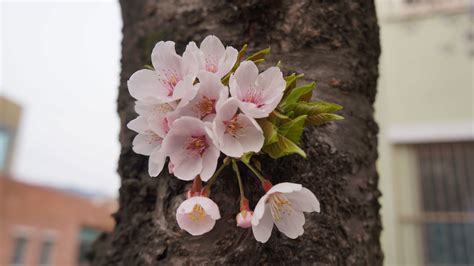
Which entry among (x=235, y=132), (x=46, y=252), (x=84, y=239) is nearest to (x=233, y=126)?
(x=235, y=132)

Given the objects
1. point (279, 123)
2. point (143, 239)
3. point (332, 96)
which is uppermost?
point (332, 96)

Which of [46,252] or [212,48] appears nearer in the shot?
[212,48]

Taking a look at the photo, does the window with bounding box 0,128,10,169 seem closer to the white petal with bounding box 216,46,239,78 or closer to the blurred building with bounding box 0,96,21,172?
the blurred building with bounding box 0,96,21,172

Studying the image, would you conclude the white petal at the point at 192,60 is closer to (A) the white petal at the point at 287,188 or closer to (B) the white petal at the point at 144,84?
(B) the white petal at the point at 144,84

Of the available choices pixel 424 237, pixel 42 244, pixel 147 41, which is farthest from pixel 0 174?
pixel 147 41

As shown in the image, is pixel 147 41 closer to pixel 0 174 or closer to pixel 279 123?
pixel 279 123

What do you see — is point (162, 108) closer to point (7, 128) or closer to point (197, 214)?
point (197, 214)
